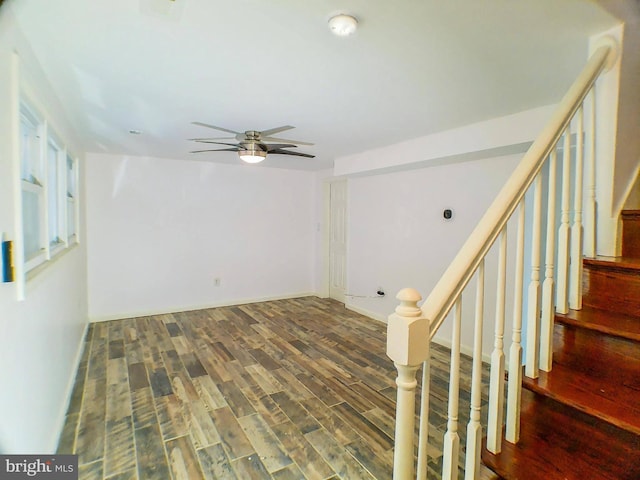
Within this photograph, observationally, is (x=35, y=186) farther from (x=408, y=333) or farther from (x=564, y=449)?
(x=564, y=449)

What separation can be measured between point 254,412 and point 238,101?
2.30m

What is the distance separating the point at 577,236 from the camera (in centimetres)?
135

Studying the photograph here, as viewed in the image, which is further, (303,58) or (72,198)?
(72,198)

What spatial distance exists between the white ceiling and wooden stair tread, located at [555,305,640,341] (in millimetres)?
1264

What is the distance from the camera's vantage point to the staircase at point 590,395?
1.04 metres

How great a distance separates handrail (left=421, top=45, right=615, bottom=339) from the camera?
936mm

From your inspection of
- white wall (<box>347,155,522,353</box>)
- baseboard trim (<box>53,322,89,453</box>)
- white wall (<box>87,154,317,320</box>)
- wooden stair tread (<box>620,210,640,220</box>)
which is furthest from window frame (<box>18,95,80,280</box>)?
white wall (<box>347,155,522,353</box>)

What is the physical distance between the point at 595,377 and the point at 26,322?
2451 mm

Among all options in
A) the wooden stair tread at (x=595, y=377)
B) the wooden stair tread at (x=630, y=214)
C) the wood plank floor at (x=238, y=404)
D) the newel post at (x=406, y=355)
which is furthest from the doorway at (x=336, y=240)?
the newel post at (x=406, y=355)

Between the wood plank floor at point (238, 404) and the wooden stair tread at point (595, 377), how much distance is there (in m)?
0.40

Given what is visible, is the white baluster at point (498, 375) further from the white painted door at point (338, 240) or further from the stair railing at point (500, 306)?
the white painted door at point (338, 240)

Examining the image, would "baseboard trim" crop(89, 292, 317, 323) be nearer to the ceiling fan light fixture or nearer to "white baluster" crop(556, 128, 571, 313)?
the ceiling fan light fixture

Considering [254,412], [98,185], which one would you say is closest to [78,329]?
[98,185]

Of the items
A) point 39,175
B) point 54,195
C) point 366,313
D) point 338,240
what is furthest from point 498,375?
point 338,240
